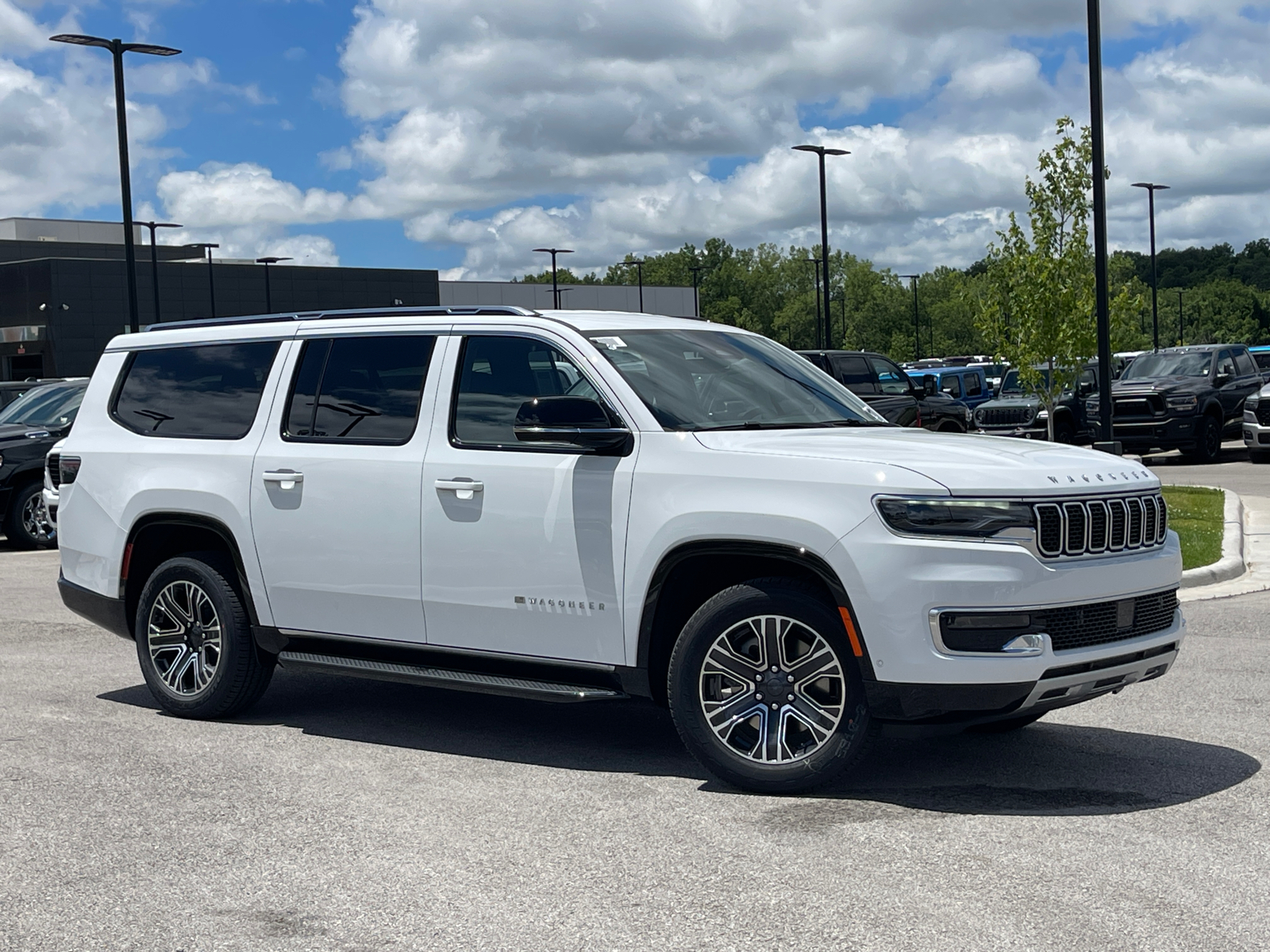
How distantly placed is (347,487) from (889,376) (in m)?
20.7

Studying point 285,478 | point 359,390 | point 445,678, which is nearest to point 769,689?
point 445,678

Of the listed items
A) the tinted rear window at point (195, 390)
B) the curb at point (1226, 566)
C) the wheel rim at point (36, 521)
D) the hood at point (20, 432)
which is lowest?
the curb at point (1226, 566)

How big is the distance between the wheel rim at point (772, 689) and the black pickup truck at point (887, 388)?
57.9ft

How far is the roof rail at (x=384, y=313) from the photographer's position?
267 inches

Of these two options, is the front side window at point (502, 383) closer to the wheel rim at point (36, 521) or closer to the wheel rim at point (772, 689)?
the wheel rim at point (772, 689)

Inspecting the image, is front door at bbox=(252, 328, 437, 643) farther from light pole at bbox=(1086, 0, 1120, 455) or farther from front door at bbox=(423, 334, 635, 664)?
light pole at bbox=(1086, 0, 1120, 455)

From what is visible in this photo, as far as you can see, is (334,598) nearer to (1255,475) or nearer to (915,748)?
(915,748)

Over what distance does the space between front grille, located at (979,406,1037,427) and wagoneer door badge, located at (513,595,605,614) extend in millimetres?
24349

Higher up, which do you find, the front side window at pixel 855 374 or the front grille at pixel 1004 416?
the front side window at pixel 855 374

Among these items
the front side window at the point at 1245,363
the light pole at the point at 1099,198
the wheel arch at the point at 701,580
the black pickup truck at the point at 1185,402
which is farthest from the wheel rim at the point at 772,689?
the front side window at the point at 1245,363

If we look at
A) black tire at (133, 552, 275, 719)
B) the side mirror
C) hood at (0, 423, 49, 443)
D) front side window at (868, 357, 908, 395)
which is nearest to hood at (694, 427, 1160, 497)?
the side mirror

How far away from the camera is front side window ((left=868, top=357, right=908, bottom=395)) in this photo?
2622cm

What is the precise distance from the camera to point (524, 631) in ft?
21.0

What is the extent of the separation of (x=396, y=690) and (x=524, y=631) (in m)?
2.30
